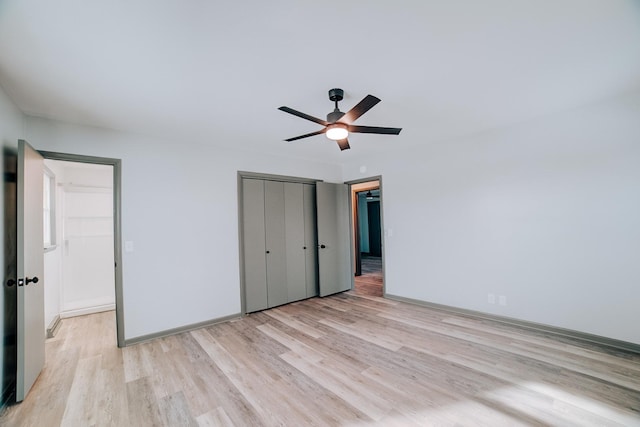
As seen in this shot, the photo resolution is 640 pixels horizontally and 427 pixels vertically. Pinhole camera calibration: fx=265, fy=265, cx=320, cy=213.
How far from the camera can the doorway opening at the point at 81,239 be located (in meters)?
3.90

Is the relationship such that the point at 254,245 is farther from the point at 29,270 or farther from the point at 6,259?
the point at 6,259

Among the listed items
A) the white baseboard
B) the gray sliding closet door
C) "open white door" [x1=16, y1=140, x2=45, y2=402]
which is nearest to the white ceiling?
"open white door" [x1=16, y1=140, x2=45, y2=402]

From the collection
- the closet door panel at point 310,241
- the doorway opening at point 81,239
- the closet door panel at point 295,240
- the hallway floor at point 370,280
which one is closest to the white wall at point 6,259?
the doorway opening at point 81,239

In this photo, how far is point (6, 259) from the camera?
7.06 feet

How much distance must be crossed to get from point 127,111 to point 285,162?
92.0 inches

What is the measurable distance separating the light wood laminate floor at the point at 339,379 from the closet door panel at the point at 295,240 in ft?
4.02

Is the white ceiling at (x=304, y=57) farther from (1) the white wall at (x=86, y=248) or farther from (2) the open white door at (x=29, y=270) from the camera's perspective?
(1) the white wall at (x=86, y=248)

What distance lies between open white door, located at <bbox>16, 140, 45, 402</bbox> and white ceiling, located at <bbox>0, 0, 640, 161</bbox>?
651 mm

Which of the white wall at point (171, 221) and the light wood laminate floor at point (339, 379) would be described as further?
the white wall at point (171, 221)

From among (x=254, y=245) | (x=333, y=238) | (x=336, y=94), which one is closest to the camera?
(x=336, y=94)

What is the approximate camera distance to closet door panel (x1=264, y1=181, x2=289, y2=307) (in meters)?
4.29

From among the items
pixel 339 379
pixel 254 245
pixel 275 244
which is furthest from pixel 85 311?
pixel 339 379

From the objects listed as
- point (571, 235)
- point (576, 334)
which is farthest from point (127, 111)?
point (576, 334)

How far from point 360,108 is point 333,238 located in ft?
10.6
